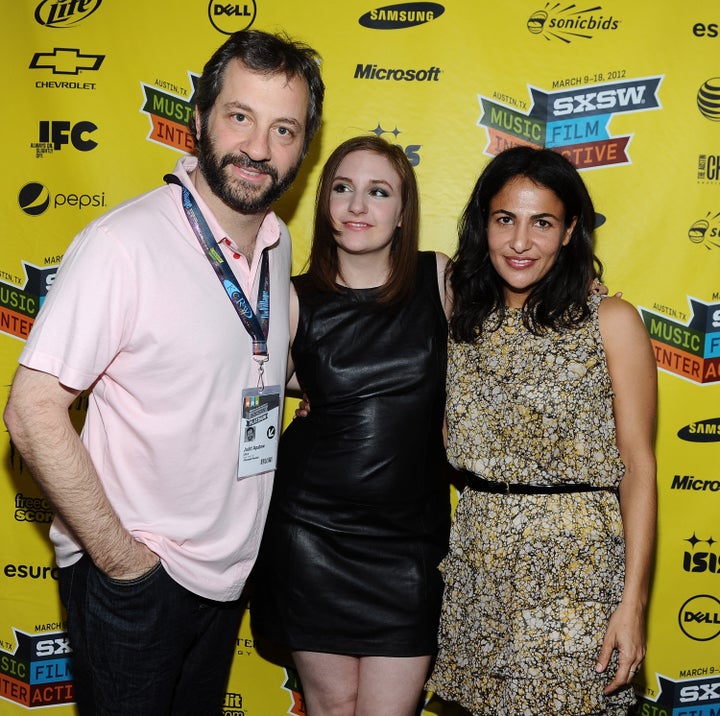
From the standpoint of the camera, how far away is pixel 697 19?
8.28 feet

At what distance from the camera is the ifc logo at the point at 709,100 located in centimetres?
254

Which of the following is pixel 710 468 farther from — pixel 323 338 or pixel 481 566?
pixel 323 338

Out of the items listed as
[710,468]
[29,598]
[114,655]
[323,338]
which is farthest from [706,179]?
[29,598]

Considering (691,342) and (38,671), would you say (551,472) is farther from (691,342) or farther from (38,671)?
(38,671)

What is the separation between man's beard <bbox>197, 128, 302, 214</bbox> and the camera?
1.82 metres

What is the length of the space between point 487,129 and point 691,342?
3.19ft

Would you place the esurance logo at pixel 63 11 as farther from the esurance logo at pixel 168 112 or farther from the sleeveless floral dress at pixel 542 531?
the sleeveless floral dress at pixel 542 531

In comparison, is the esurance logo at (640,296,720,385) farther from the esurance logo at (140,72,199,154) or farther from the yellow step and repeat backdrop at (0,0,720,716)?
the esurance logo at (140,72,199,154)

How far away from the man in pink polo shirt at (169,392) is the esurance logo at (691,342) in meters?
1.35

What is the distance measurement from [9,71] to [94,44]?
30 centimetres

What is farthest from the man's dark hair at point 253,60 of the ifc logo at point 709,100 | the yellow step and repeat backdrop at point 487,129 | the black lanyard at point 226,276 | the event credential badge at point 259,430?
the ifc logo at point 709,100

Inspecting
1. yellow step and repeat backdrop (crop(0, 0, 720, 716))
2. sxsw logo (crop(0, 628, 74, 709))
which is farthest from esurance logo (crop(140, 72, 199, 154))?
sxsw logo (crop(0, 628, 74, 709))

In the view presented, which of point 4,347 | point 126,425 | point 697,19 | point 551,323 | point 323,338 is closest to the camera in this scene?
point 126,425

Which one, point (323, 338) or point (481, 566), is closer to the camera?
point (481, 566)
